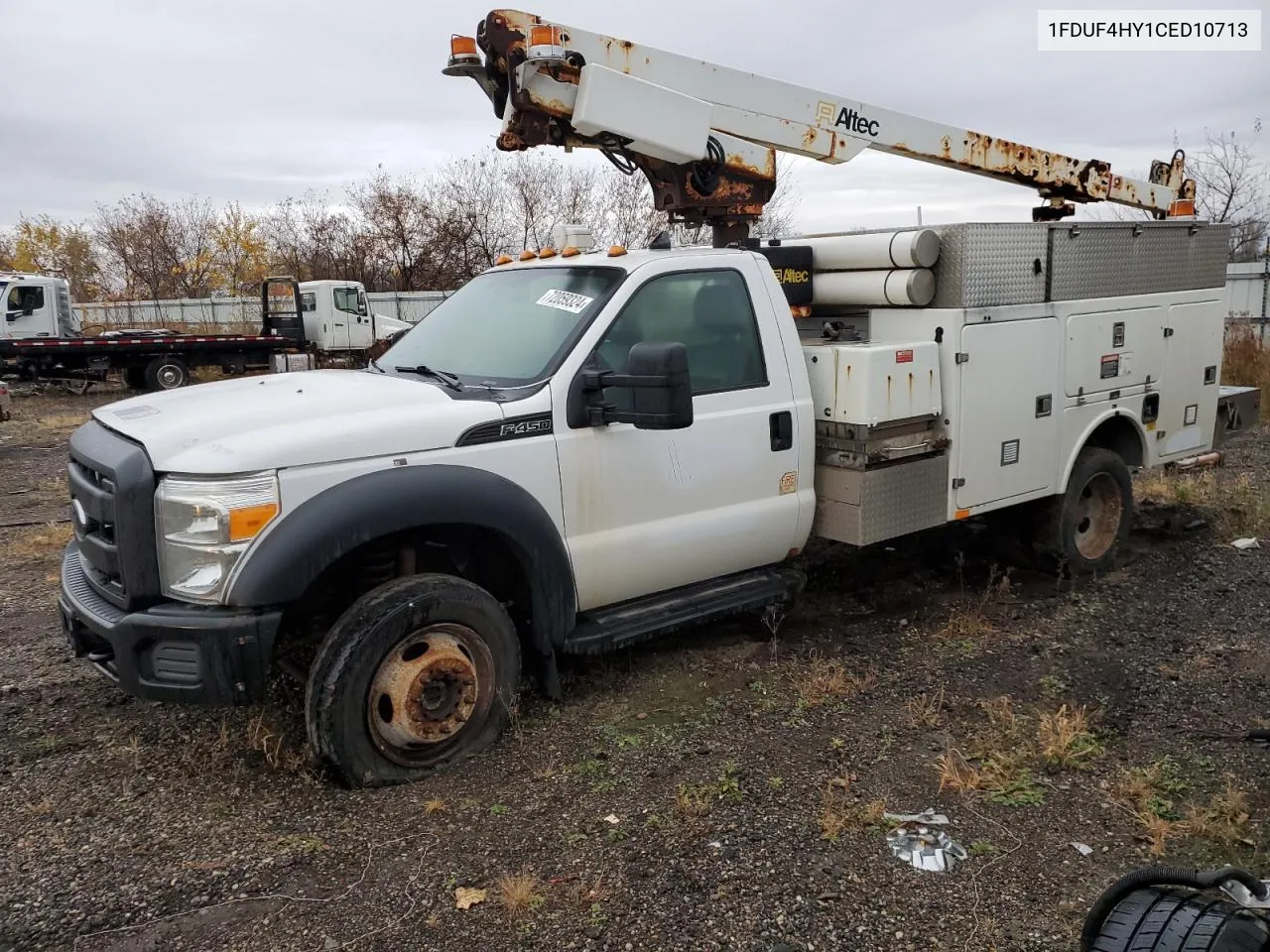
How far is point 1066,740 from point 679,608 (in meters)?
1.66

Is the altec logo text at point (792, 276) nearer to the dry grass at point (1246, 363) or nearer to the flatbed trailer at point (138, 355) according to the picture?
the dry grass at point (1246, 363)

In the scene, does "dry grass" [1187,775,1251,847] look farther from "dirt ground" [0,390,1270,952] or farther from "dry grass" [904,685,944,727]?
"dry grass" [904,685,944,727]

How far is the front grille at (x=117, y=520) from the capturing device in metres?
3.43

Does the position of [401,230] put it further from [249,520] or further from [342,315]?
[249,520]

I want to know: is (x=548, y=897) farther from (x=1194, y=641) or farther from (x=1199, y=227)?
(x=1199, y=227)

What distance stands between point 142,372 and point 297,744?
1899 centimetres

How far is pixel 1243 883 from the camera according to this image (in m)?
2.16

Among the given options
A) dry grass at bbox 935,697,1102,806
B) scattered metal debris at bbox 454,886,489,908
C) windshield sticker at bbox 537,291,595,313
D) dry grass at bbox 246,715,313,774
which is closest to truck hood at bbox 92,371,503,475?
windshield sticker at bbox 537,291,595,313

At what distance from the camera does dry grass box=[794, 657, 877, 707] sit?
4461 mm

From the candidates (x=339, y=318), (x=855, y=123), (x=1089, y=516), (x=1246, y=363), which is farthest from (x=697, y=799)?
(x=339, y=318)

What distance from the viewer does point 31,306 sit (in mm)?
21094

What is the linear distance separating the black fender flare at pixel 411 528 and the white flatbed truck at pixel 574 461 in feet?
0.03

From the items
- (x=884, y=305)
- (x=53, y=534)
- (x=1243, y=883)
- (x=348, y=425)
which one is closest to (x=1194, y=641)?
(x=884, y=305)

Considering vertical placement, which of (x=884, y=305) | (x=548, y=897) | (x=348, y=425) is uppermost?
(x=884, y=305)
